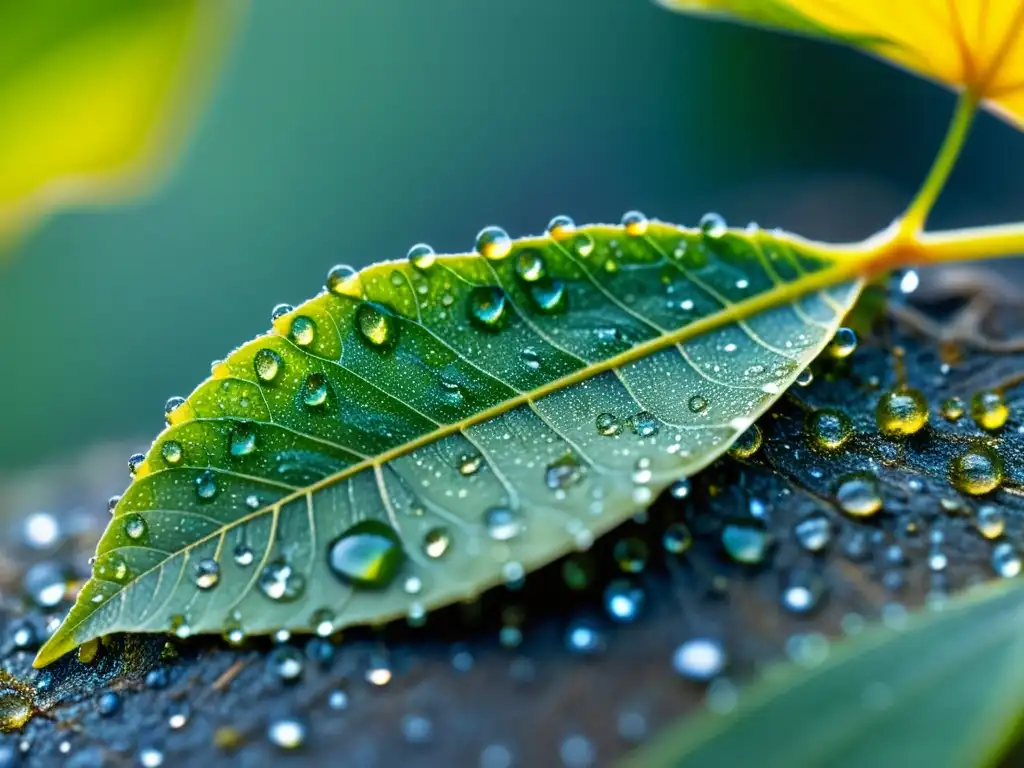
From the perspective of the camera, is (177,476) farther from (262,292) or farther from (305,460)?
(262,292)

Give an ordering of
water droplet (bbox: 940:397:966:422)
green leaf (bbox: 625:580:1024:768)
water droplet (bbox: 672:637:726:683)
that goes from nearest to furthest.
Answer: green leaf (bbox: 625:580:1024:768)
water droplet (bbox: 672:637:726:683)
water droplet (bbox: 940:397:966:422)

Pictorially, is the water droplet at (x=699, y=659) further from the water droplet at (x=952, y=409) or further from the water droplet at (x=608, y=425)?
the water droplet at (x=952, y=409)

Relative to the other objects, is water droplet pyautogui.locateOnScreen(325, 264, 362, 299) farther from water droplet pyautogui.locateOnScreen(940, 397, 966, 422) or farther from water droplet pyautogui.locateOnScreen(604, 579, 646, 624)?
water droplet pyautogui.locateOnScreen(940, 397, 966, 422)

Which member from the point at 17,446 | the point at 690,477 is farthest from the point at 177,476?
the point at 17,446

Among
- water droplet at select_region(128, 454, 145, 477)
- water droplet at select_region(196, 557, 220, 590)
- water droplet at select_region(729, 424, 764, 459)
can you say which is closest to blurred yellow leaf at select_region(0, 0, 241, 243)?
water droplet at select_region(128, 454, 145, 477)

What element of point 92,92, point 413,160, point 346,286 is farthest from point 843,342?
point 413,160

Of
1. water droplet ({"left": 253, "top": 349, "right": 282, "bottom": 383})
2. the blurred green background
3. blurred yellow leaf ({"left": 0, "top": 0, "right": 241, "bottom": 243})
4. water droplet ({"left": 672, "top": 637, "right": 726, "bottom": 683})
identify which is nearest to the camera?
water droplet ({"left": 672, "top": 637, "right": 726, "bottom": 683})
